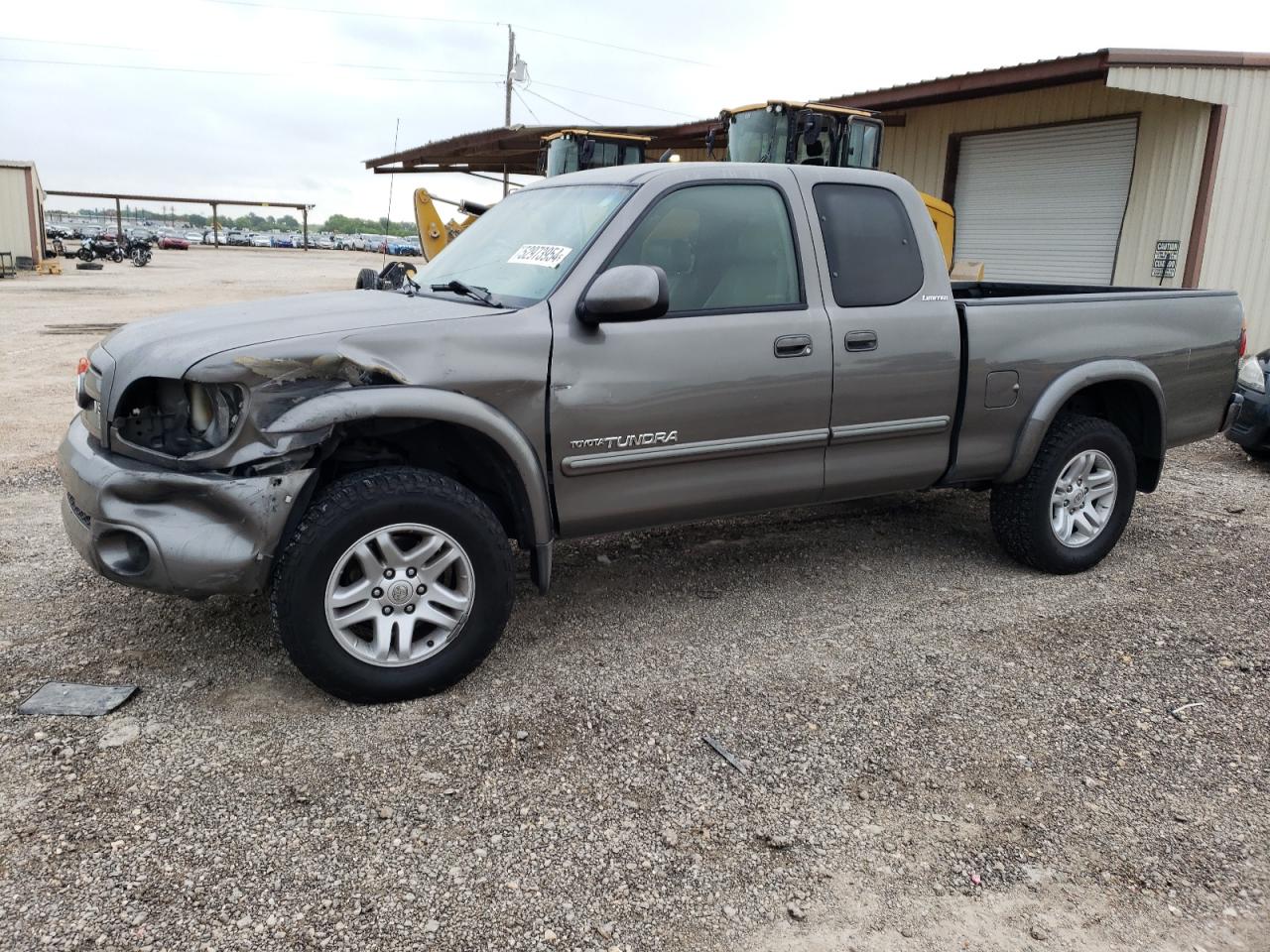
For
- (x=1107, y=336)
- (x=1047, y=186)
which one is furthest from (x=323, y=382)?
(x=1047, y=186)

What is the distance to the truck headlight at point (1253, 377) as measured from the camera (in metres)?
7.69

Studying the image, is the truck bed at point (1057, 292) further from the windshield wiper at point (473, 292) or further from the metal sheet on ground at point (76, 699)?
the metal sheet on ground at point (76, 699)

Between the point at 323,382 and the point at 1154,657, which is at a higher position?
the point at 323,382

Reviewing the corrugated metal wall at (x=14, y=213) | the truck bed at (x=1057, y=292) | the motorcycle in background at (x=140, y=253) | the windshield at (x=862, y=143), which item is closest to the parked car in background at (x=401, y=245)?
the motorcycle in background at (x=140, y=253)

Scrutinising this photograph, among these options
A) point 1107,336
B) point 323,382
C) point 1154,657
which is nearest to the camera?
point 323,382

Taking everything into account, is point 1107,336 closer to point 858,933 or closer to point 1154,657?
point 1154,657

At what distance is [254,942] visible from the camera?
7.73 feet

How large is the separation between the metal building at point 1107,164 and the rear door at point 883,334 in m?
7.50

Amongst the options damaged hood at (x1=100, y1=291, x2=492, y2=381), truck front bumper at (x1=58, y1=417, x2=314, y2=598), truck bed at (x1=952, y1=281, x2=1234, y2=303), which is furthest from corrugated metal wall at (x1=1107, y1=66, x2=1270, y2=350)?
truck front bumper at (x1=58, y1=417, x2=314, y2=598)

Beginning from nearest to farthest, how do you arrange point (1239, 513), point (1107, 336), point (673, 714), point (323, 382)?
point (323, 382)
point (673, 714)
point (1107, 336)
point (1239, 513)

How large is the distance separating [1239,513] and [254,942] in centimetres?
627

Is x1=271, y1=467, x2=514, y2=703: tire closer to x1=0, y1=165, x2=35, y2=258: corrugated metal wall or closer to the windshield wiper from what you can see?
the windshield wiper

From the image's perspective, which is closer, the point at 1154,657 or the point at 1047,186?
the point at 1154,657

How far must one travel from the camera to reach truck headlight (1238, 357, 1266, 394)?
769 cm
